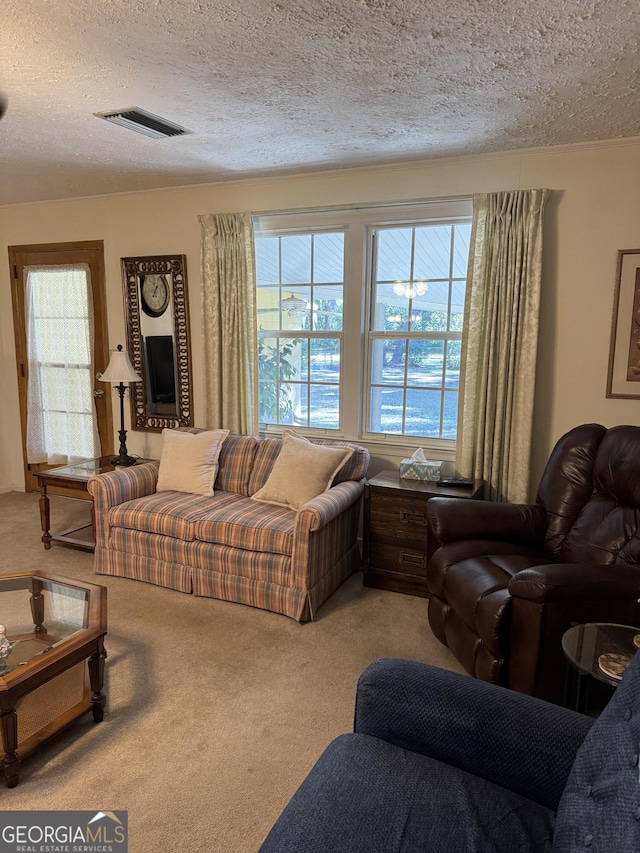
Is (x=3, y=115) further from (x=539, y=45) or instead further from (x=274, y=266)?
(x=539, y=45)

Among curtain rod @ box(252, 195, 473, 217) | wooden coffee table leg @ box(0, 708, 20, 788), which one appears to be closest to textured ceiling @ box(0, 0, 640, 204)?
curtain rod @ box(252, 195, 473, 217)

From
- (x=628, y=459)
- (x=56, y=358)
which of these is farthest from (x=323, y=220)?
(x=56, y=358)

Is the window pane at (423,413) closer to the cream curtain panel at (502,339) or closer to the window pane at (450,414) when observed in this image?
the window pane at (450,414)

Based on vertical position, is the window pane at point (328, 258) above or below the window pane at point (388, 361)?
above

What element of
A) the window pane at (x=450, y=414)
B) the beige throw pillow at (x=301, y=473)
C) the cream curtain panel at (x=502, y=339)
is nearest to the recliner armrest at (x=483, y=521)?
the cream curtain panel at (x=502, y=339)

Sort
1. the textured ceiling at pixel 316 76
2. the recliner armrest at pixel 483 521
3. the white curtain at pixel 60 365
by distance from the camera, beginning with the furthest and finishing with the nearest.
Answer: the white curtain at pixel 60 365, the recliner armrest at pixel 483 521, the textured ceiling at pixel 316 76

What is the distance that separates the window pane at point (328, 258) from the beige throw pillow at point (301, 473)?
1196 millimetres

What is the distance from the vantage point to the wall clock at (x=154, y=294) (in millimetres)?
4539

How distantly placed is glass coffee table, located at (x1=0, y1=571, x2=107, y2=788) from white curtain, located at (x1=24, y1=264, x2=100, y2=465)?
103 inches

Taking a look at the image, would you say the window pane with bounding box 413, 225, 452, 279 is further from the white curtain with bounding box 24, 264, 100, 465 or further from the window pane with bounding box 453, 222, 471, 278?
the white curtain with bounding box 24, 264, 100, 465

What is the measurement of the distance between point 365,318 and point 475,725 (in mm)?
2929

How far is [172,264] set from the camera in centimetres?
445

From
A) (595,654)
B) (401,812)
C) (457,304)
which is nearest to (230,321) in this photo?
(457,304)

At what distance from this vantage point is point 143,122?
9.50 ft
